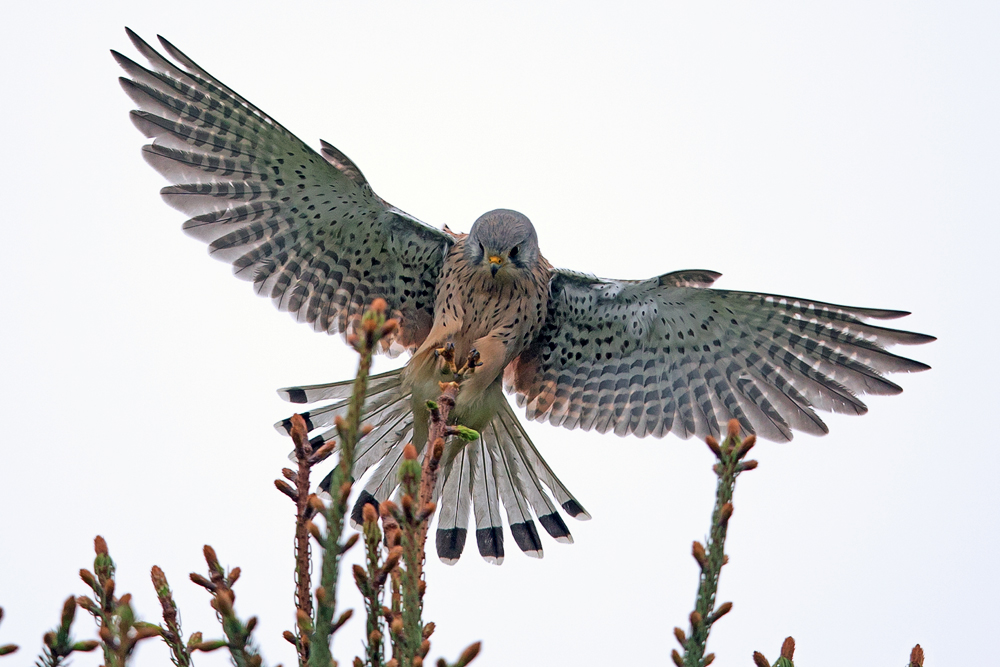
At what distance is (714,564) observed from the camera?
6.25 ft

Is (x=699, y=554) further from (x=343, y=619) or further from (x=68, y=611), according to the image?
(x=68, y=611)

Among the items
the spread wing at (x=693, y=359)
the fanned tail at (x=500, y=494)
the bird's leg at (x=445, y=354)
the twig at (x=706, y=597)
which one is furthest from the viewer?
the fanned tail at (x=500, y=494)

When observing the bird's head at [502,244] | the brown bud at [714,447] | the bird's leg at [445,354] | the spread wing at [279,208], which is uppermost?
the spread wing at [279,208]

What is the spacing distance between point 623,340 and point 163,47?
8.47ft

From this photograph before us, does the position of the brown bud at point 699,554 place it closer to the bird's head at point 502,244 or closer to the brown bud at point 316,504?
the brown bud at point 316,504

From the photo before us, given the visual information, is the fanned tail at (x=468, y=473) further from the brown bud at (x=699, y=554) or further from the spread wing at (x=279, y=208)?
the brown bud at (x=699, y=554)

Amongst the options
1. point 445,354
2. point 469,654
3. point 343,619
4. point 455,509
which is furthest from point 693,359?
point 343,619

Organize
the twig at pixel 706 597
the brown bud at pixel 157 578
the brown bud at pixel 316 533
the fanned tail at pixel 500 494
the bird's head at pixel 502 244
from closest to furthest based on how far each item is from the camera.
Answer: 1. the brown bud at pixel 316 533
2. the twig at pixel 706 597
3. the brown bud at pixel 157 578
4. the bird's head at pixel 502 244
5. the fanned tail at pixel 500 494

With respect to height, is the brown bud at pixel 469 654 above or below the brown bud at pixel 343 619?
below

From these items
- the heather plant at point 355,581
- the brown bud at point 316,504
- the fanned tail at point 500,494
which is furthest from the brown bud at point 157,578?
the fanned tail at point 500,494

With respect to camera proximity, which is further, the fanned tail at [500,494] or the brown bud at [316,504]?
the fanned tail at [500,494]

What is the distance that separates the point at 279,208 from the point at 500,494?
1.77m

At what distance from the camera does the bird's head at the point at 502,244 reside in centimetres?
451

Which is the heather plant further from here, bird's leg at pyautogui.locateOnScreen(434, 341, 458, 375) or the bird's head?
the bird's head
